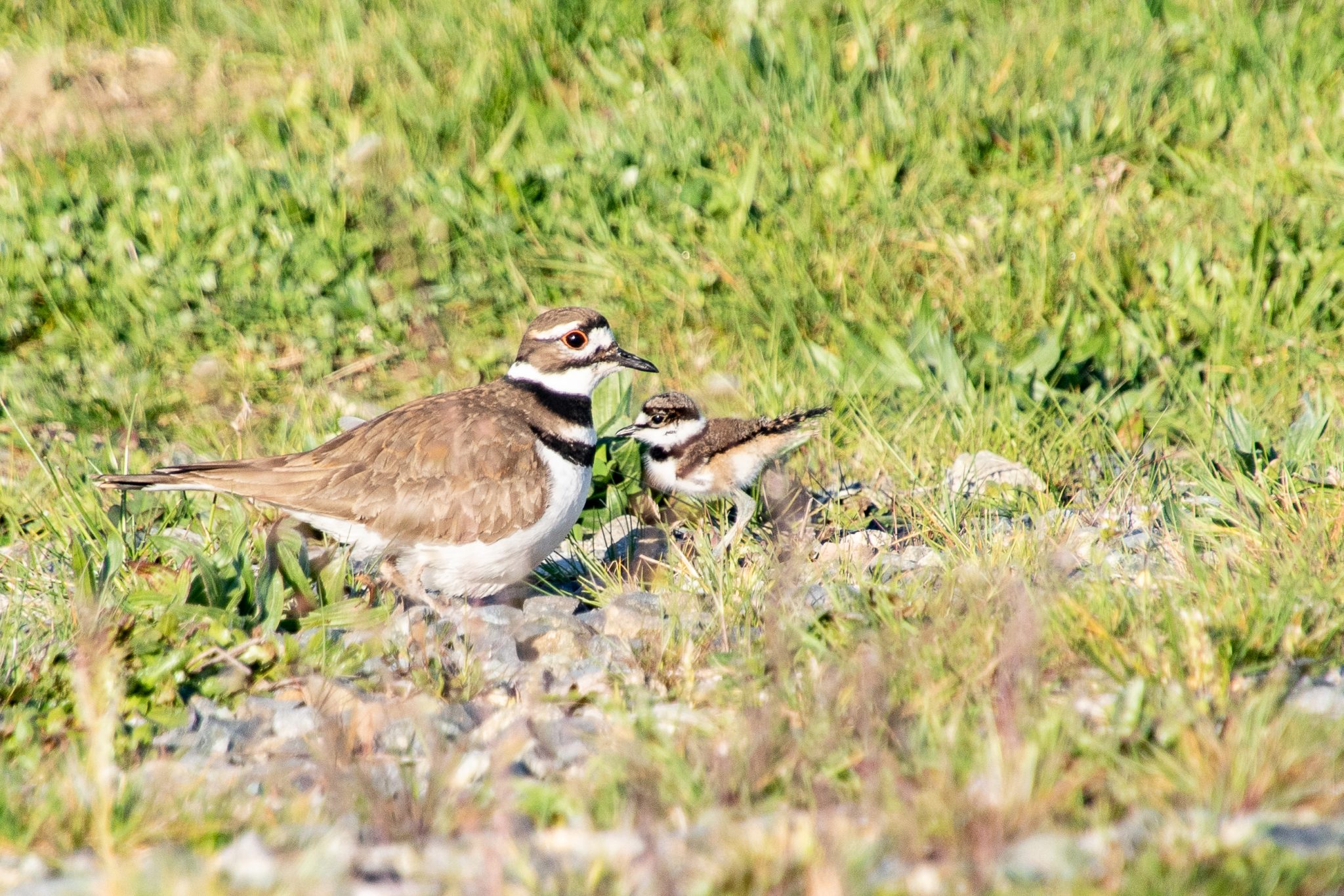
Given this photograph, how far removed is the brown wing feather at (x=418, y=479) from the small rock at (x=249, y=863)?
6.65 ft

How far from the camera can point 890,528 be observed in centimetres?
497

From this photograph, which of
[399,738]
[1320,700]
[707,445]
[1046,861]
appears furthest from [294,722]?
[1320,700]

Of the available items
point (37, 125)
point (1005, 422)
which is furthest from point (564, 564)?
point (37, 125)

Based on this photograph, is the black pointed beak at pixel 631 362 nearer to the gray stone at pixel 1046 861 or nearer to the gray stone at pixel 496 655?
the gray stone at pixel 496 655

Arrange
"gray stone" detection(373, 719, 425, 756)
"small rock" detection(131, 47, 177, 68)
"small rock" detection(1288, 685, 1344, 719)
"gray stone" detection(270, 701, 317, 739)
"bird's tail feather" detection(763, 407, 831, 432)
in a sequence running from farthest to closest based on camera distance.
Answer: "small rock" detection(131, 47, 177, 68) → "bird's tail feather" detection(763, 407, 831, 432) → "gray stone" detection(270, 701, 317, 739) → "gray stone" detection(373, 719, 425, 756) → "small rock" detection(1288, 685, 1344, 719)

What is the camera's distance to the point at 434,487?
487cm

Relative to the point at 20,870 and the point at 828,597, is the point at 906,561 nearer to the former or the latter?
the point at 828,597

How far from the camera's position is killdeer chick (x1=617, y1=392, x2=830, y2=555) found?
5.23 metres

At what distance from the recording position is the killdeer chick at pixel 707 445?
523cm

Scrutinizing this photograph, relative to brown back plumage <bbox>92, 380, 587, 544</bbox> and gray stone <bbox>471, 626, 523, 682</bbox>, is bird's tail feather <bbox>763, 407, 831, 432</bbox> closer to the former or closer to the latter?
brown back plumage <bbox>92, 380, 587, 544</bbox>

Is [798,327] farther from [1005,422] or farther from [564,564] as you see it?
[564,564]

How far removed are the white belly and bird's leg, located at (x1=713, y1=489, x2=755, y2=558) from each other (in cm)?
57

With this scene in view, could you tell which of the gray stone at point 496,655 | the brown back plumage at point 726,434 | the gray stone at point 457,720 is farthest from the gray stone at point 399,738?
the brown back plumage at point 726,434

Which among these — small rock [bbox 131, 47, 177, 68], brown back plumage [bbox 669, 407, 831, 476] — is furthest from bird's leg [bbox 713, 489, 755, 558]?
small rock [bbox 131, 47, 177, 68]
